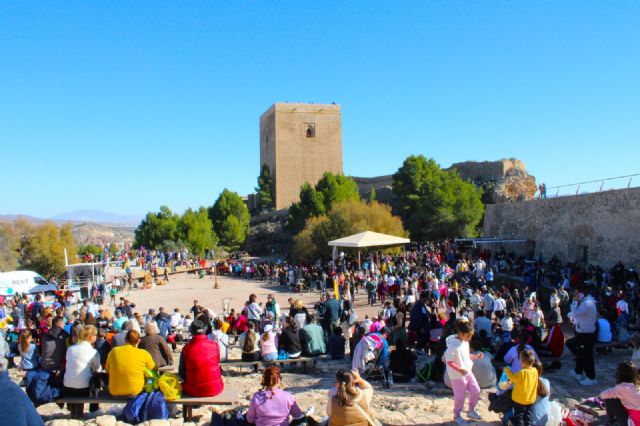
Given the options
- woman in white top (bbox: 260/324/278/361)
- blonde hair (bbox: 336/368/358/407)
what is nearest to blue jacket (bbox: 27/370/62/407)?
woman in white top (bbox: 260/324/278/361)

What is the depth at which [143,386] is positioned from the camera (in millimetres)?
5141

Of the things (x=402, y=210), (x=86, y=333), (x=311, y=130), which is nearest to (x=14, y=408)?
(x=86, y=333)

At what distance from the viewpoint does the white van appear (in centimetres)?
2156

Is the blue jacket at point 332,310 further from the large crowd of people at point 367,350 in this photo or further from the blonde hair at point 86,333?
the blonde hair at point 86,333

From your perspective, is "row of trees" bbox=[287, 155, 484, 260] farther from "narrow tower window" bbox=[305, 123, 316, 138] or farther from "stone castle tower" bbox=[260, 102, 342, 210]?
"narrow tower window" bbox=[305, 123, 316, 138]

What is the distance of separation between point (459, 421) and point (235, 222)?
153 ft

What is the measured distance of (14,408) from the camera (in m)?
2.61

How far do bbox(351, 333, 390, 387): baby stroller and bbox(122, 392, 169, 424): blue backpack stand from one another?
2.65 meters

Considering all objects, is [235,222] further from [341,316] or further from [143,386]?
[143,386]

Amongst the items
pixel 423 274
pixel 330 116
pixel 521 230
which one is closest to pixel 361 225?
pixel 521 230

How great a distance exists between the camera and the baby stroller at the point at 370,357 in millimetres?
6723

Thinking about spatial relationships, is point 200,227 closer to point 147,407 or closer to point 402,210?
point 402,210

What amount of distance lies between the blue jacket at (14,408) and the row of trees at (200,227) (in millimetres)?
41683

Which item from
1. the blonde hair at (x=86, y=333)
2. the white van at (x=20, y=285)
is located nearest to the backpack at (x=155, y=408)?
the blonde hair at (x=86, y=333)
